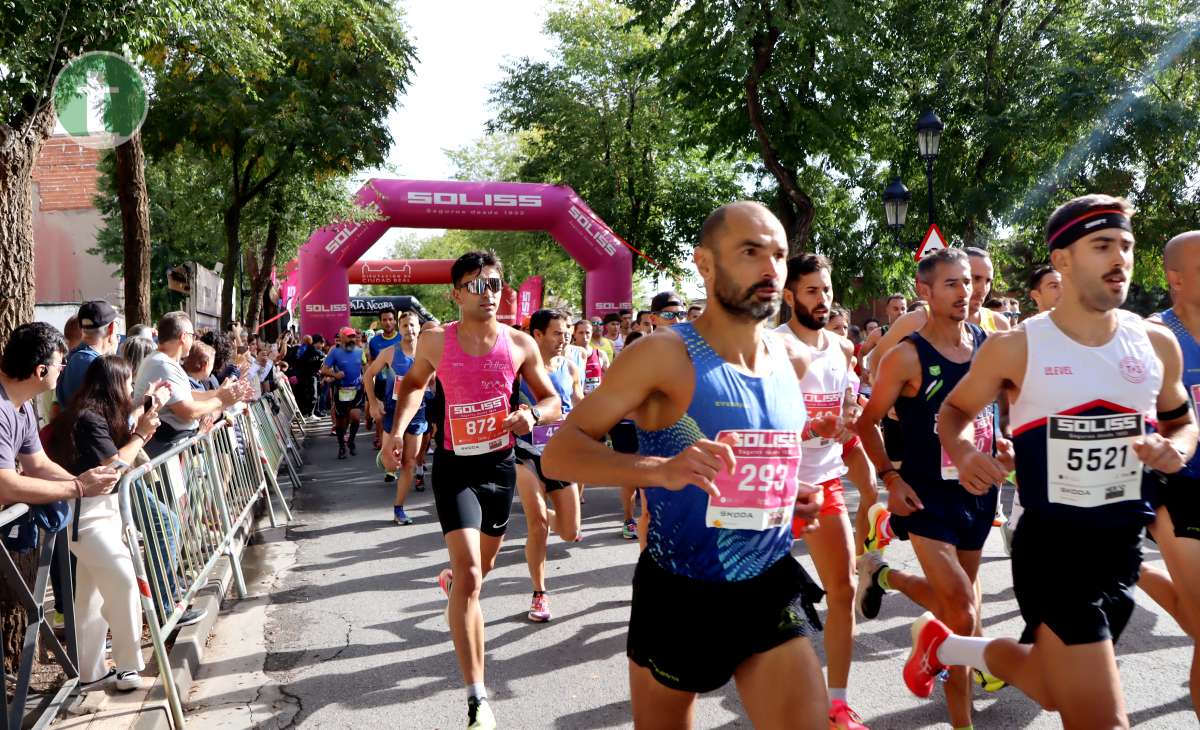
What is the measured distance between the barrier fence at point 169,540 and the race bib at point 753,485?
2.82 m

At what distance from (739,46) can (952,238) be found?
33.0 ft

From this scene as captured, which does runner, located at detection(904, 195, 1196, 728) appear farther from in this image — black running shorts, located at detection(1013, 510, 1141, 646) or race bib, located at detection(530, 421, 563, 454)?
race bib, located at detection(530, 421, 563, 454)

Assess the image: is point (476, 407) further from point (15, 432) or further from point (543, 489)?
point (15, 432)

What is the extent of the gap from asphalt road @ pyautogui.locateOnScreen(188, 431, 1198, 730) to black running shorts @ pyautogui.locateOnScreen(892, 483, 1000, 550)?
83 cm

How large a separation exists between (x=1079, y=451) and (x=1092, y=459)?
4 centimetres

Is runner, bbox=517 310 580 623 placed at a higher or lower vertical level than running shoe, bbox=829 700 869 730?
higher

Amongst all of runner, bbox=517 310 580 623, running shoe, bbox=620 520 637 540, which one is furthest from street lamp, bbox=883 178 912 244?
runner, bbox=517 310 580 623

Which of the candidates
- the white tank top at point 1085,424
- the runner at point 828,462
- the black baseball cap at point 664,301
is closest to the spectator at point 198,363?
the black baseball cap at point 664,301

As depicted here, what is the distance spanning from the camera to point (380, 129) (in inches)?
699

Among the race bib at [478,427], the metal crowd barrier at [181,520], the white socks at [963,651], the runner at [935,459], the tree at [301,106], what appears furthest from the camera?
the tree at [301,106]

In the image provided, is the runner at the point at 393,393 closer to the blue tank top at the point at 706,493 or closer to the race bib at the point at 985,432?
the race bib at the point at 985,432

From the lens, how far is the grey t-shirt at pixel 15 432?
4.17m

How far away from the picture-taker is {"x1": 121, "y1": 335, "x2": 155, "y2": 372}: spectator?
21.5 ft

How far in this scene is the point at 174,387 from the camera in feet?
21.4
